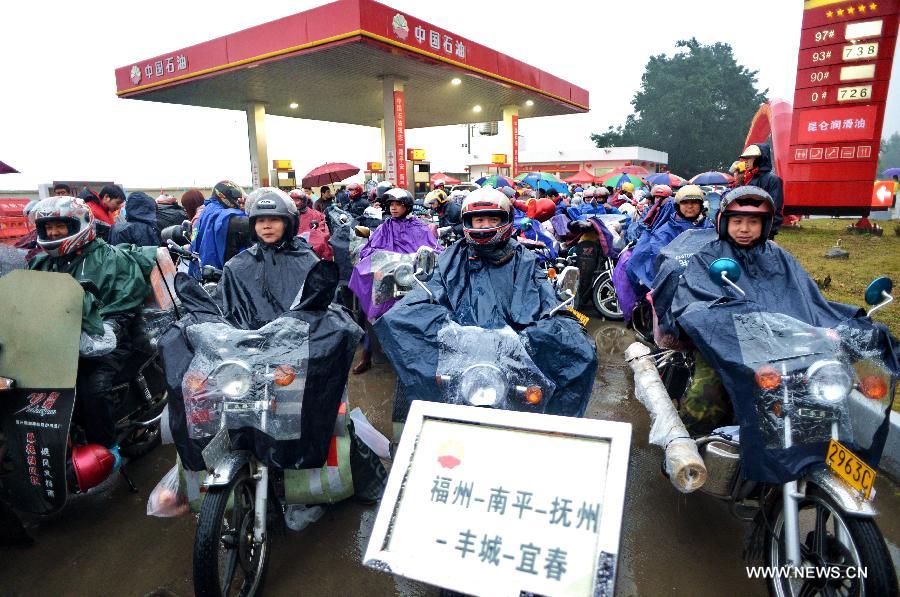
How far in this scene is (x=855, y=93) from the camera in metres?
9.37

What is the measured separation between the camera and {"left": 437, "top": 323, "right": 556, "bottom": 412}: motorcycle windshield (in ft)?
6.92

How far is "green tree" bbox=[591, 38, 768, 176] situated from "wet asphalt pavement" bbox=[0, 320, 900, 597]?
47969 millimetres

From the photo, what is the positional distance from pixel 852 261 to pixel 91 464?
1120 cm

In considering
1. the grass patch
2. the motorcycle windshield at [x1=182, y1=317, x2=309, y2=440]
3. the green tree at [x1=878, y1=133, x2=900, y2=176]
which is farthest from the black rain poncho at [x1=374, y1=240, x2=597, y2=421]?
the green tree at [x1=878, y1=133, x2=900, y2=176]

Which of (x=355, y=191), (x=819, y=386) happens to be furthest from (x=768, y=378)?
(x=355, y=191)

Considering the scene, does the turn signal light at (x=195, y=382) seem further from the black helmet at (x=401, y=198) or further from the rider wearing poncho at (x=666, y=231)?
the rider wearing poncho at (x=666, y=231)

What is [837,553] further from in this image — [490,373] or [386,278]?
[386,278]

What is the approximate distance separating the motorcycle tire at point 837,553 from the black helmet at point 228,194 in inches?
199

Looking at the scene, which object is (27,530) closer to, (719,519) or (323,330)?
(323,330)

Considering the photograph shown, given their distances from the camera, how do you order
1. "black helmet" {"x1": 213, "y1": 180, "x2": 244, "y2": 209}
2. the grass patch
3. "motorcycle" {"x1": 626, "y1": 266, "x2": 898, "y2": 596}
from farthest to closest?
the grass patch → "black helmet" {"x1": 213, "y1": 180, "x2": 244, "y2": 209} → "motorcycle" {"x1": 626, "y1": 266, "x2": 898, "y2": 596}

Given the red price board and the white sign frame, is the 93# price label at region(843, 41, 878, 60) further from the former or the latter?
the white sign frame

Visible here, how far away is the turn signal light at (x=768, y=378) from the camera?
202cm

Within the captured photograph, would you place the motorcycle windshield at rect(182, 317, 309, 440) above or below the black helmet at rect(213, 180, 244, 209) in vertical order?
below

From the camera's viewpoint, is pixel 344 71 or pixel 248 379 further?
pixel 344 71
